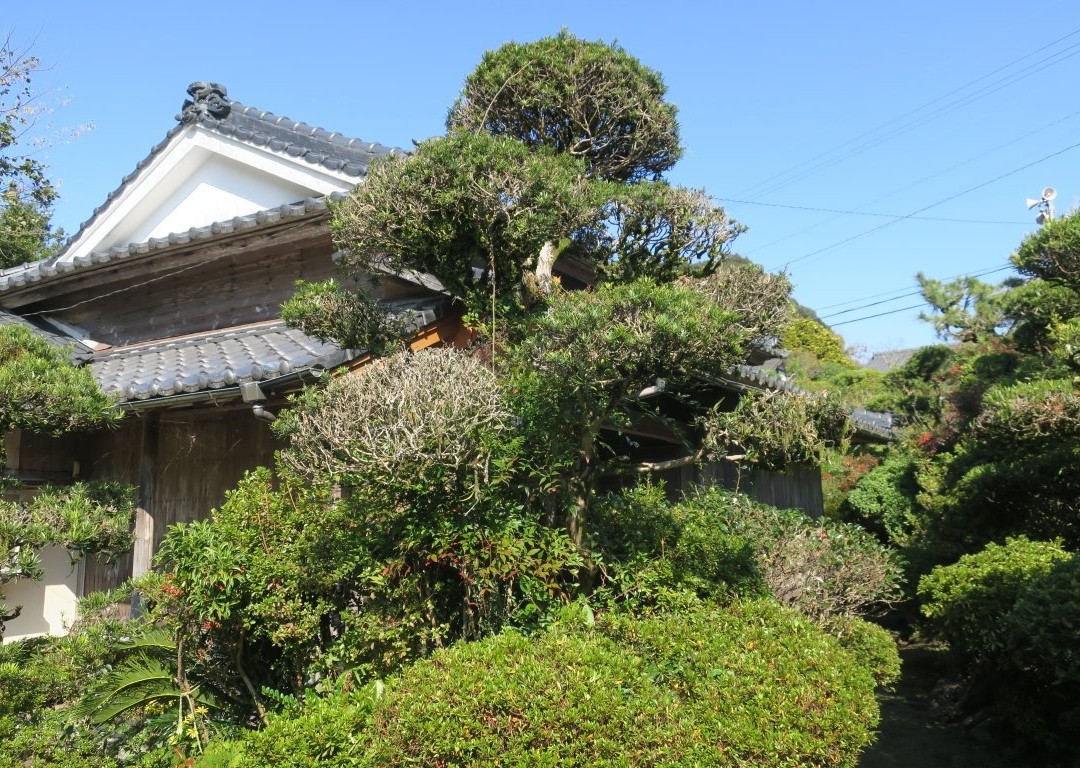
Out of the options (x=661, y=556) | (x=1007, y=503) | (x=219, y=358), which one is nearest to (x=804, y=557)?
(x=661, y=556)

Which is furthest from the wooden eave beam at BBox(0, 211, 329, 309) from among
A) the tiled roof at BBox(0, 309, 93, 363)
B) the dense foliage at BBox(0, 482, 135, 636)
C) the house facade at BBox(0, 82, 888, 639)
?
the dense foliage at BBox(0, 482, 135, 636)

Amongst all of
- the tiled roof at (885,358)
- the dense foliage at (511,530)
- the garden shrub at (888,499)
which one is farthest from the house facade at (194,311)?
the tiled roof at (885,358)

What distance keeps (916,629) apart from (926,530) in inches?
121

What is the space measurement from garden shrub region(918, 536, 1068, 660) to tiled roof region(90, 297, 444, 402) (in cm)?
576

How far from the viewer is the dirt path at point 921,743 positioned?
273 inches

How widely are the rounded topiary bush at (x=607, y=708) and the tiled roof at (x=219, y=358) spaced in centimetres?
291

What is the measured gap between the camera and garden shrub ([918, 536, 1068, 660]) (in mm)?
7500

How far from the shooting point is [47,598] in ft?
28.1

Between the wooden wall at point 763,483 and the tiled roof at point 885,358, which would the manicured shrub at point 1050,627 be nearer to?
the wooden wall at point 763,483

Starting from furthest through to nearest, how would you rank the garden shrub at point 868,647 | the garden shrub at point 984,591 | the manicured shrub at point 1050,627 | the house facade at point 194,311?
the garden shrub at point 984,591 → the house facade at point 194,311 → the garden shrub at point 868,647 → the manicured shrub at point 1050,627

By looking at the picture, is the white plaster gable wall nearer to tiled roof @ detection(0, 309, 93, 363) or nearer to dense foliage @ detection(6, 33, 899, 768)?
tiled roof @ detection(0, 309, 93, 363)

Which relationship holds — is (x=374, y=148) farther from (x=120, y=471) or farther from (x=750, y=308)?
(x=750, y=308)

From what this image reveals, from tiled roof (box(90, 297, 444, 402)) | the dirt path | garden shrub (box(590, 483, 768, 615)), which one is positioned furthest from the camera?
the dirt path

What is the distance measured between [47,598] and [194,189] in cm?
513
